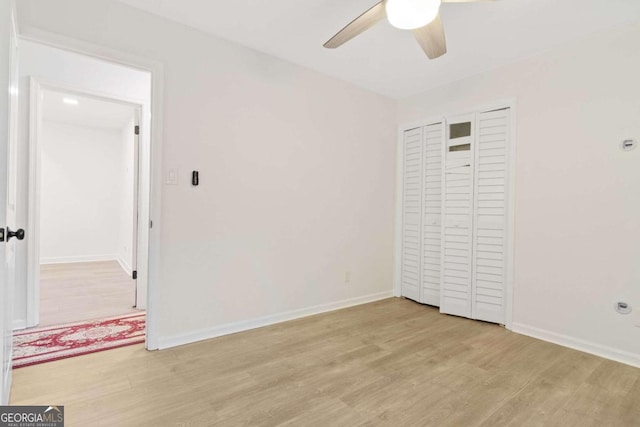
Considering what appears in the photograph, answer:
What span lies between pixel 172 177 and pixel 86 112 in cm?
400

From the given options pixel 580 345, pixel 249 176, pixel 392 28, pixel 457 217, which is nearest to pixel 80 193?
pixel 249 176

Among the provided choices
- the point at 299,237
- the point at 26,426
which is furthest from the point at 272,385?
the point at 299,237

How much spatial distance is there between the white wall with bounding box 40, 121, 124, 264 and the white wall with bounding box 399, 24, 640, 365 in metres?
6.38

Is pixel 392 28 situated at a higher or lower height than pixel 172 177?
higher

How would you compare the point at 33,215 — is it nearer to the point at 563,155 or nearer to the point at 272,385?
the point at 272,385

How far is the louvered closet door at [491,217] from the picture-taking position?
9.98 feet

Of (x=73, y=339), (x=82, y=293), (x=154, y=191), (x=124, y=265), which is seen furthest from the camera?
(x=124, y=265)

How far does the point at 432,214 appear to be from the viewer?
365 cm

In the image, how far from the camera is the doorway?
193 inches

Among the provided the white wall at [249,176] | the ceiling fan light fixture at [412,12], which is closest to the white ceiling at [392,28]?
the white wall at [249,176]

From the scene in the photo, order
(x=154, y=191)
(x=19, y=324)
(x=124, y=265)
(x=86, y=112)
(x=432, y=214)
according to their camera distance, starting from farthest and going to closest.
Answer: (x=124, y=265)
(x=86, y=112)
(x=432, y=214)
(x=19, y=324)
(x=154, y=191)

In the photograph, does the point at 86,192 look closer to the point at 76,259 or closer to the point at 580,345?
the point at 76,259

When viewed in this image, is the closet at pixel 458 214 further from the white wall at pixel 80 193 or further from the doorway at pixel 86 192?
the white wall at pixel 80 193

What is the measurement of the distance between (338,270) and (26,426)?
261 cm
